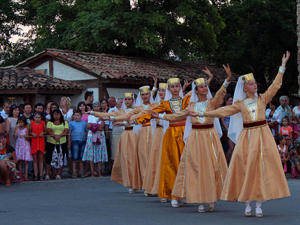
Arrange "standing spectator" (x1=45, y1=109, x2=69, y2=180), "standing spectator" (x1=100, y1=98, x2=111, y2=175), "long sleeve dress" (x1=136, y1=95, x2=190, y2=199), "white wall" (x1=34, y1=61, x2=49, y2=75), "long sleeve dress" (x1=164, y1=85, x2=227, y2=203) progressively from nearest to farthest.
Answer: "long sleeve dress" (x1=164, y1=85, x2=227, y2=203), "long sleeve dress" (x1=136, y1=95, x2=190, y2=199), "standing spectator" (x1=45, y1=109, x2=69, y2=180), "standing spectator" (x1=100, y1=98, x2=111, y2=175), "white wall" (x1=34, y1=61, x2=49, y2=75)

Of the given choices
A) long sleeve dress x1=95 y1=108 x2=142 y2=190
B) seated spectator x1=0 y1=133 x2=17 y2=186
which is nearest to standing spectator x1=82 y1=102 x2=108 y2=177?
seated spectator x1=0 y1=133 x2=17 y2=186

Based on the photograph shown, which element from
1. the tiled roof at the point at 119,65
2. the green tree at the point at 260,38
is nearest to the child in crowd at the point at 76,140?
the tiled roof at the point at 119,65

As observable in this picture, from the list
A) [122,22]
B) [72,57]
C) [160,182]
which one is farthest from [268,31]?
[160,182]

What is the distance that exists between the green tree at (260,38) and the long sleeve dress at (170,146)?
19.5 m

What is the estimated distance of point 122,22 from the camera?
2828cm

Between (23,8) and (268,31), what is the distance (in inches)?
608

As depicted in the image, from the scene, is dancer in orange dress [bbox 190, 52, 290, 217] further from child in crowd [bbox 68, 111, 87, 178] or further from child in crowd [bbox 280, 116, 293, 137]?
child in crowd [bbox 68, 111, 87, 178]

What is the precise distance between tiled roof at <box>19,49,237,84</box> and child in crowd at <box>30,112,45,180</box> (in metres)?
9.26

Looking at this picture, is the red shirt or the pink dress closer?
the pink dress

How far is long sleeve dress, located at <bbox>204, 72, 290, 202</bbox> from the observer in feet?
27.0

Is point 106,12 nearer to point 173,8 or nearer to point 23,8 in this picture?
point 173,8

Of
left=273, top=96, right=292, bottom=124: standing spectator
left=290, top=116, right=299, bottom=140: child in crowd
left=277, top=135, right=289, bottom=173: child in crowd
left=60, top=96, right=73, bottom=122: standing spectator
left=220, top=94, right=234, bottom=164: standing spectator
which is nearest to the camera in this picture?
left=220, top=94, right=234, bottom=164: standing spectator

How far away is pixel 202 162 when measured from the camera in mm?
9086

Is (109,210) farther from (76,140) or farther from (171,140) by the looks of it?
(76,140)
